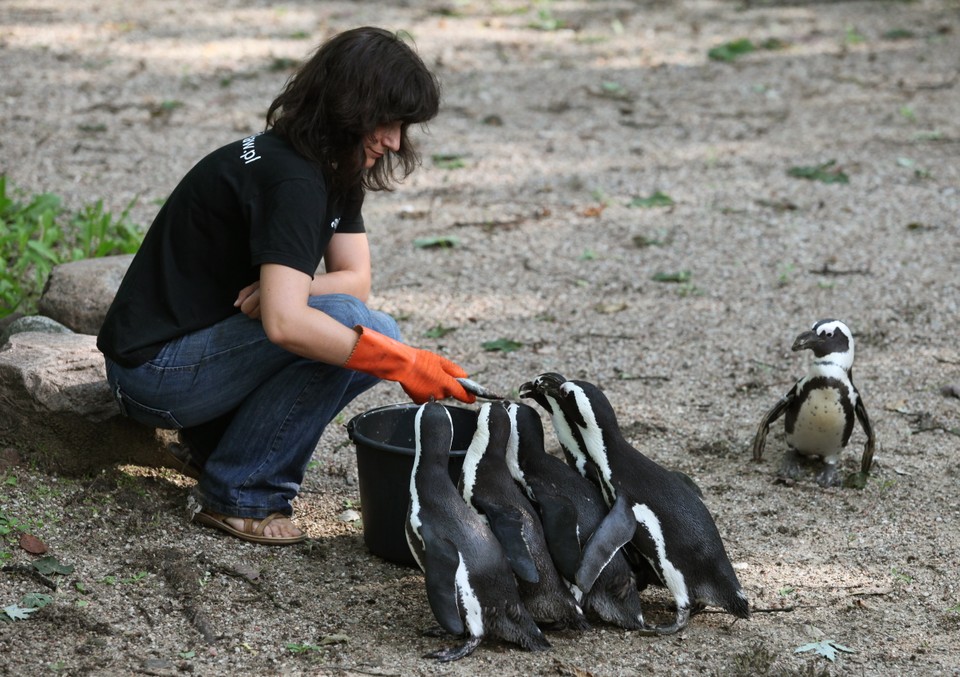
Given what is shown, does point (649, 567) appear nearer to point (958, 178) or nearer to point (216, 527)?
point (216, 527)

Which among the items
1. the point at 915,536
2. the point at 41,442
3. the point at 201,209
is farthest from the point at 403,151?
the point at 915,536

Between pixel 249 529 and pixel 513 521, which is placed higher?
pixel 513 521

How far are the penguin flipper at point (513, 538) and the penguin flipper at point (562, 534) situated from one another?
0.26 ft

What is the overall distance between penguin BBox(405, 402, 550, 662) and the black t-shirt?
0.76 metres

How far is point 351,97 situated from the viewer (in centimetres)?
340

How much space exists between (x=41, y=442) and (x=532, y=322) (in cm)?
266

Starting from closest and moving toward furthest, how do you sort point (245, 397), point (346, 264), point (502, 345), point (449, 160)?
1. point (245, 397)
2. point (346, 264)
3. point (502, 345)
4. point (449, 160)

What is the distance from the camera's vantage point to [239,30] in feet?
36.9

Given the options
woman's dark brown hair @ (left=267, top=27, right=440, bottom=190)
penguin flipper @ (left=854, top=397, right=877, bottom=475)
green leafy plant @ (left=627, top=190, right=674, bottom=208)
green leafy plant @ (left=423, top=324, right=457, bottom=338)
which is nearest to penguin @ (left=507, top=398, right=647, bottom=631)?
woman's dark brown hair @ (left=267, top=27, right=440, bottom=190)

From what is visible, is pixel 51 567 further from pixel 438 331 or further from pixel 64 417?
pixel 438 331

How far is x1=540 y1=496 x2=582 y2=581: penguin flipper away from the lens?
3.30 m

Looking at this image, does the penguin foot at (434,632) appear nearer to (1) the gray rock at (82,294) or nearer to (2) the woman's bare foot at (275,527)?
(2) the woman's bare foot at (275,527)

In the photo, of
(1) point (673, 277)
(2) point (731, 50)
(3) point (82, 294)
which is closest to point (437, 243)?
(1) point (673, 277)

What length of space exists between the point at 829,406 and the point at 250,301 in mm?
2199
